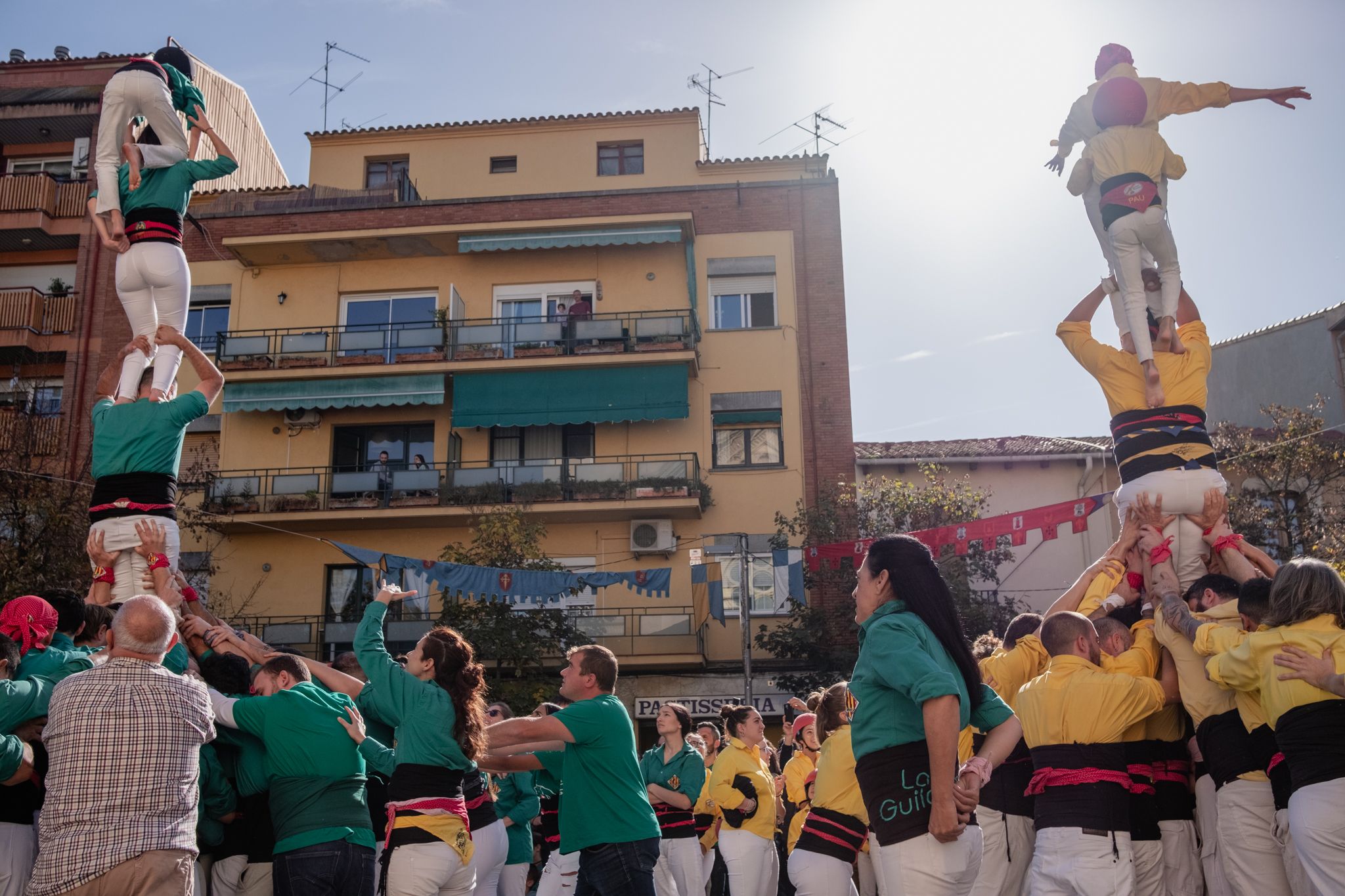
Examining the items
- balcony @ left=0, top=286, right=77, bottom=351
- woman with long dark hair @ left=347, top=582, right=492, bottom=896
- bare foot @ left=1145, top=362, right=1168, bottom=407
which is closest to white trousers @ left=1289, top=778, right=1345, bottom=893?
bare foot @ left=1145, top=362, right=1168, bottom=407

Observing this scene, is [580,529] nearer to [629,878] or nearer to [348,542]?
[348,542]

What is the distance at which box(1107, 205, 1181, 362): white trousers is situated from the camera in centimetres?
788

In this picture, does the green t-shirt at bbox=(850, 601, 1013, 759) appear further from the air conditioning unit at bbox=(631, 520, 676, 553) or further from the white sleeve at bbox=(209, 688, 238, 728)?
the air conditioning unit at bbox=(631, 520, 676, 553)

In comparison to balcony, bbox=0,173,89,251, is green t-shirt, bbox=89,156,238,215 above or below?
below

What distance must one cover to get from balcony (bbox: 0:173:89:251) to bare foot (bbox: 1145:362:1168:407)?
29.7 metres

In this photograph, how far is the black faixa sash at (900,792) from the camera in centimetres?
484

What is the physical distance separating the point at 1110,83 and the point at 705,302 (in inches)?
888

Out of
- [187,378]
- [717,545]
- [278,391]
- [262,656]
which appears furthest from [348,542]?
[262,656]

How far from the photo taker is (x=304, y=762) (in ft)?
21.7

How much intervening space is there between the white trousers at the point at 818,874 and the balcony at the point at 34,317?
28674mm

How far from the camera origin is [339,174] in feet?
110

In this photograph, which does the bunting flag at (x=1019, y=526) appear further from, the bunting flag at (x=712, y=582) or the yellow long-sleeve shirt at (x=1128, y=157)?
the yellow long-sleeve shirt at (x=1128, y=157)

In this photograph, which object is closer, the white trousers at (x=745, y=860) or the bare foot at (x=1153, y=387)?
the bare foot at (x=1153, y=387)

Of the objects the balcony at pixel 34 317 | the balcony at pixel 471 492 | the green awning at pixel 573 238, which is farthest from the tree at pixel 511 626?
the balcony at pixel 34 317
